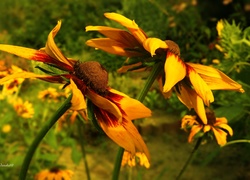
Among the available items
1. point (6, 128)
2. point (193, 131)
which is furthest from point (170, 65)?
point (6, 128)

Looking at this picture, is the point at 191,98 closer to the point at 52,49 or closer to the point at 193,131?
the point at 52,49

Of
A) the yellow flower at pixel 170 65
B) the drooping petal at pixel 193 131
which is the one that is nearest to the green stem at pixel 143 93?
the yellow flower at pixel 170 65

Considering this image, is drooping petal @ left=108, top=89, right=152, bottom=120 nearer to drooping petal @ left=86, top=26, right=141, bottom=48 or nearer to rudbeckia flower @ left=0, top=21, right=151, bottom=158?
rudbeckia flower @ left=0, top=21, right=151, bottom=158

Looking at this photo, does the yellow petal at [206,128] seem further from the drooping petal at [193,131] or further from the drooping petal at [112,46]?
the drooping petal at [112,46]

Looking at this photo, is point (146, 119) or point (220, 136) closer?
point (220, 136)

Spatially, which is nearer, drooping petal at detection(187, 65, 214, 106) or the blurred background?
drooping petal at detection(187, 65, 214, 106)

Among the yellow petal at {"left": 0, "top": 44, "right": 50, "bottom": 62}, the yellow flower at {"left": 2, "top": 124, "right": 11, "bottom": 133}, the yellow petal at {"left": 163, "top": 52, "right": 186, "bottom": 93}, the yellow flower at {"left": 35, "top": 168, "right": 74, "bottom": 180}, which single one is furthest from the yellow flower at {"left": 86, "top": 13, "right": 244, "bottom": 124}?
the yellow flower at {"left": 2, "top": 124, "right": 11, "bottom": 133}

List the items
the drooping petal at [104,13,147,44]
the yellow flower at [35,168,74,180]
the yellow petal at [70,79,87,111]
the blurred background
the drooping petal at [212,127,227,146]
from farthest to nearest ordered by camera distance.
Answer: the blurred background, the yellow flower at [35,168,74,180], the drooping petal at [212,127,227,146], the drooping petal at [104,13,147,44], the yellow petal at [70,79,87,111]
